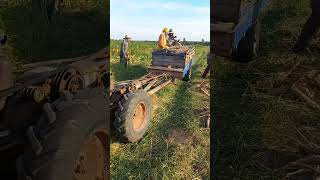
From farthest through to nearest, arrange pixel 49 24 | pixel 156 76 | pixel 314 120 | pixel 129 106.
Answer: pixel 314 120
pixel 156 76
pixel 129 106
pixel 49 24

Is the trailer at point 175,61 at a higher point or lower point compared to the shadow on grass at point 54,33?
lower

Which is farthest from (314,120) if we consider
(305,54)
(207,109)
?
(207,109)

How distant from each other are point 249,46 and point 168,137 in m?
1.13

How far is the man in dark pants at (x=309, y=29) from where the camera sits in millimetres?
3779

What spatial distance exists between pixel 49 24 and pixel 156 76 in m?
0.98

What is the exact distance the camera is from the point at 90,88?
9.61 ft

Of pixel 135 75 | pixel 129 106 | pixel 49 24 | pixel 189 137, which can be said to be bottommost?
pixel 189 137

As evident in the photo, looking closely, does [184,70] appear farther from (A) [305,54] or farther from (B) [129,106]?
(A) [305,54]

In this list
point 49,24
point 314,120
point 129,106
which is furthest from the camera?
point 314,120

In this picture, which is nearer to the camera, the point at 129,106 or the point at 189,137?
the point at 129,106

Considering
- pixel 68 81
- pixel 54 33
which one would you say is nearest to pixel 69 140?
pixel 68 81

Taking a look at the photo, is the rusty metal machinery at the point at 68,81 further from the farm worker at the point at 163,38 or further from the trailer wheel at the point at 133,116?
the farm worker at the point at 163,38

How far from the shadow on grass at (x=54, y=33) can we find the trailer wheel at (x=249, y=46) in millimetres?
1356

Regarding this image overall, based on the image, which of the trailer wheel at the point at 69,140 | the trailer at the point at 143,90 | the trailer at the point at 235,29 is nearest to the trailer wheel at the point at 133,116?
the trailer at the point at 143,90
